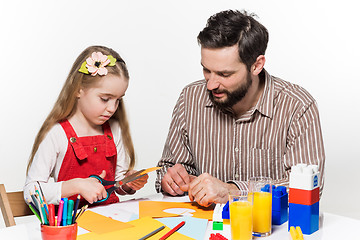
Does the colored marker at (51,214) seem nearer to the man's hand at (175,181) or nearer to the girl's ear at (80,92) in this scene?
the man's hand at (175,181)

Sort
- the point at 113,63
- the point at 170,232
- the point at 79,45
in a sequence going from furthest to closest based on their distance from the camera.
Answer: the point at 79,45 < the point at 113,63 < the point at 170,232

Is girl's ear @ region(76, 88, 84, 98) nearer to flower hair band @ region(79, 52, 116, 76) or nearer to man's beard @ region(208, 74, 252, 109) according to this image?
flower hair band @ region(79, 52, 116, 76)

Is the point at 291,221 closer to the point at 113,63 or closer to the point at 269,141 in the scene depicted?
the point at 269,141

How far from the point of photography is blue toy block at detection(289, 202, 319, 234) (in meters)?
1.70

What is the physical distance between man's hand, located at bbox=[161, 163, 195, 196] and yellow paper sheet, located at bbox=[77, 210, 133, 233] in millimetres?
382

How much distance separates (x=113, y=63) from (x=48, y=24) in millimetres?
2313

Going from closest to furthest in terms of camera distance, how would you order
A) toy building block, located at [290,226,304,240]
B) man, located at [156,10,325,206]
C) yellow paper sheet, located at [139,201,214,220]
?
1. toy building block, located at [290,226,304,240]
2. yellow paper sheet, located at [139,201,214,220]
3. man, located at [156,10,325,206]

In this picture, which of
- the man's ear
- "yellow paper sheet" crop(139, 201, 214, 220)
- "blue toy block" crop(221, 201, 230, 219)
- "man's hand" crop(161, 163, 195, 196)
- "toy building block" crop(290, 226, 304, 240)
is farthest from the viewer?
the man's ear

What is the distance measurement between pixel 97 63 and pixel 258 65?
716mm

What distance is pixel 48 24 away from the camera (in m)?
4.40

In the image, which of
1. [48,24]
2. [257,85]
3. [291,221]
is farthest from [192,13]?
[291,221]

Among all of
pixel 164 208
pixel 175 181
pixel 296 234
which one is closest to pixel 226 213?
pixel 296 234

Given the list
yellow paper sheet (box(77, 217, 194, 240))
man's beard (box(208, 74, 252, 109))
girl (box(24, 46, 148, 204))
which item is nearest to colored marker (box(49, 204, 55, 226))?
yellow paper sheet (box(77, 217, 194, 240))

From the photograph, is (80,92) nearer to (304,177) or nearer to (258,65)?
(258,65)
